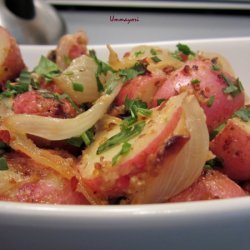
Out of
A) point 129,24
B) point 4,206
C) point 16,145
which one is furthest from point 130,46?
point 4,206

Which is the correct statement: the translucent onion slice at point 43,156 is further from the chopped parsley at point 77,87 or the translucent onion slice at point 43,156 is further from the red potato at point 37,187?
the chopped parsley at point 77,87

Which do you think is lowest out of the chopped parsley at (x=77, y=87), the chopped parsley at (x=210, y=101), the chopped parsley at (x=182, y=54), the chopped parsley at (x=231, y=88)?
the chopped parsley at (x=77, y=87)

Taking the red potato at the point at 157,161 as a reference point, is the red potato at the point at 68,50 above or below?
below

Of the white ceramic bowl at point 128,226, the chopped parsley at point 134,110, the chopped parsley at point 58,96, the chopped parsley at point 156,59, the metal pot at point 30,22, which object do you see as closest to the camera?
the white ceramic bowl at point 128,226

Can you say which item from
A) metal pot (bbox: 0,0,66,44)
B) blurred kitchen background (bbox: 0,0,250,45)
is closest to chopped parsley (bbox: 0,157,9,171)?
blurred kitchen background (bbox: 0,0,250,45)

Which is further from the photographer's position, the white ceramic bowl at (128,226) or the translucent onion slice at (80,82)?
the translucent onion slice at (80,82)

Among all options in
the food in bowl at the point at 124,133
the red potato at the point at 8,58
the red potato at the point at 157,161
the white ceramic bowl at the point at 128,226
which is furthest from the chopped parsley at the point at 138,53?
the white ceramic bowl at the point at 128,226

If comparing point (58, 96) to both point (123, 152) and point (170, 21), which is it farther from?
point (170, 21)

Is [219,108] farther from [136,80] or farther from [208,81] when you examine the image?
[136,80]
